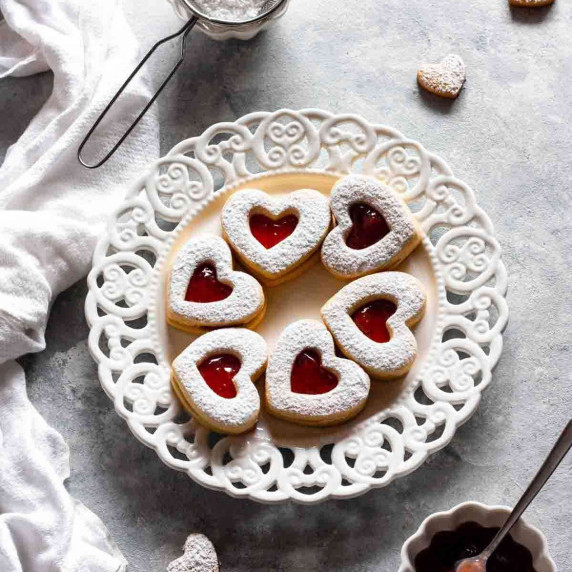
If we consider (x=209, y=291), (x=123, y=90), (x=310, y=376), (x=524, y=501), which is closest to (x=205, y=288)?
(x=209, y=291)

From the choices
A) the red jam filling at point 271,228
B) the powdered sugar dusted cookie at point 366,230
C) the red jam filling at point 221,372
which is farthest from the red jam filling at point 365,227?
the red jam filling at point 221,372

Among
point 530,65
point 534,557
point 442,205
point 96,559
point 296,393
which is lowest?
point 96,559

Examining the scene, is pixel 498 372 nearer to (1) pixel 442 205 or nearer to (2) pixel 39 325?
(1) pixel 442 205

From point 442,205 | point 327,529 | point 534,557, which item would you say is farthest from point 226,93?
point 534,557

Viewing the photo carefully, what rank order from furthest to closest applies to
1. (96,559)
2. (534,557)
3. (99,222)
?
(99,222)
(96,559)
(534,557)

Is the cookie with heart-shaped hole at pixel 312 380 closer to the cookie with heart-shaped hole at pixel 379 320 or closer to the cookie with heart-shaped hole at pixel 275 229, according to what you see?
the cookie with heart-shaped hole at pixel 379 320

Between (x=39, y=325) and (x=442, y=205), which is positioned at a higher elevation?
(x=442, y=205)
